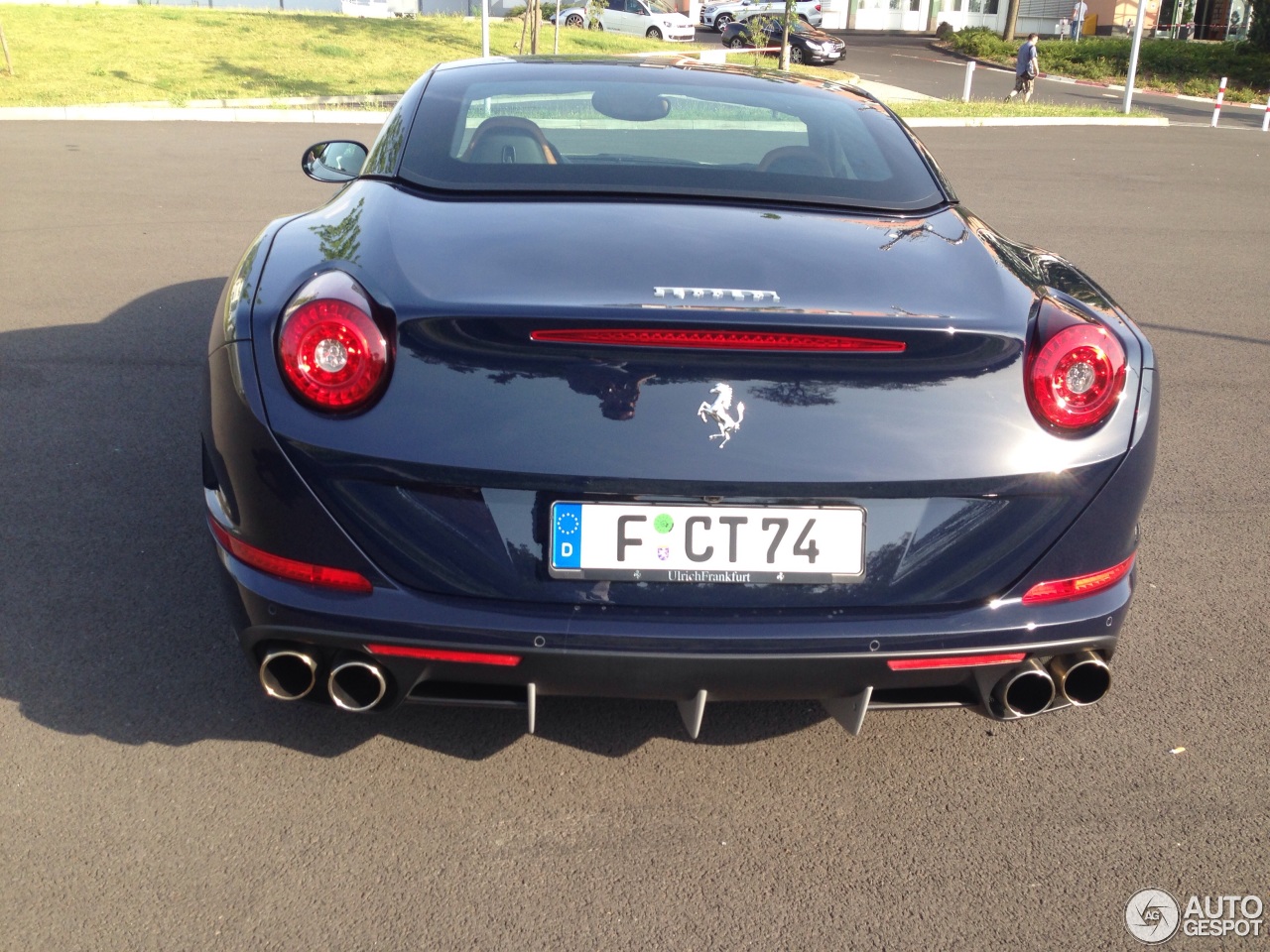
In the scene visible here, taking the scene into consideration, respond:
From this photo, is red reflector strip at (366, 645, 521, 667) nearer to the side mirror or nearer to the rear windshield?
the rear windshield

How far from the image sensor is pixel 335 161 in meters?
3.84

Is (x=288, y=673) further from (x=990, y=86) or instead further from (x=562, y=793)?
(x=990, y=86)

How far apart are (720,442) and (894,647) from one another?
0.52 meters

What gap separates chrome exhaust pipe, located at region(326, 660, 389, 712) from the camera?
240 cm

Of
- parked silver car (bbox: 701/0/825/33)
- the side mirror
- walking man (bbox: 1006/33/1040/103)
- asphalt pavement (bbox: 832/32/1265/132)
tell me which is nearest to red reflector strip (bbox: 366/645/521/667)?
the side mirror

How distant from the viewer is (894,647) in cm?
230

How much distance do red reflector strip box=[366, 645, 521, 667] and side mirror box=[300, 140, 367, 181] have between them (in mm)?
1870

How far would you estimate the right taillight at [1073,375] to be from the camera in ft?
7.68

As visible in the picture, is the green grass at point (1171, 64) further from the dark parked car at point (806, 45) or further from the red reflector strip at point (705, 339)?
the red reflector strip at point (705, 339)

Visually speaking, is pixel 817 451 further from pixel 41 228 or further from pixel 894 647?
pixel 41 228

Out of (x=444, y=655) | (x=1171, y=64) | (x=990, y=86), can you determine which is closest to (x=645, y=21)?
(x=990, y=86)

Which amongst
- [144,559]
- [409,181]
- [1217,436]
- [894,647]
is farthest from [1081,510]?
[1217,436]

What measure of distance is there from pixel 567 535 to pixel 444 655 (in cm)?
34

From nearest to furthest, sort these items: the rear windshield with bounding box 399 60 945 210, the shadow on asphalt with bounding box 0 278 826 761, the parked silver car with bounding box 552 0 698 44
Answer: the shadow on asphalt with bounding box 0 278 826 761 < the rear windshield with bounding box 399 60 945 210 < the parked silver car with bounding box 552 0 698 44
